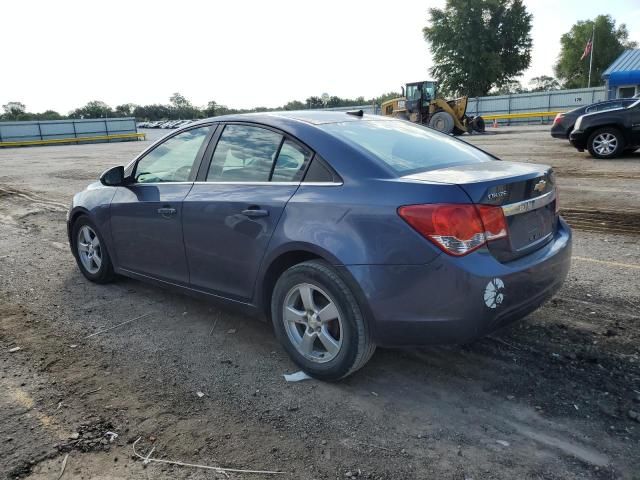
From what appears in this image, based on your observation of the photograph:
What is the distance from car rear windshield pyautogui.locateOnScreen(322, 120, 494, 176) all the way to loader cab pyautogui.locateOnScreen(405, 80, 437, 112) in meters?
22.7

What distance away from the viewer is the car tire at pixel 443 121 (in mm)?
25281

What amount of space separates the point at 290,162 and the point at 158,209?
1324mm

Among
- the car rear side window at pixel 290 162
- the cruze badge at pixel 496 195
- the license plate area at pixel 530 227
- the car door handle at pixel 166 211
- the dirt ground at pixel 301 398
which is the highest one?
the car rear side window at pixel 290 162

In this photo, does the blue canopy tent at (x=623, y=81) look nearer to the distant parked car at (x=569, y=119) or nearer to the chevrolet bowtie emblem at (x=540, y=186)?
the distant parked car at (x=569, y=119)

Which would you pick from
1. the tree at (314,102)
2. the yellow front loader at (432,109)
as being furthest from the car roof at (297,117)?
the tree at (314,102)

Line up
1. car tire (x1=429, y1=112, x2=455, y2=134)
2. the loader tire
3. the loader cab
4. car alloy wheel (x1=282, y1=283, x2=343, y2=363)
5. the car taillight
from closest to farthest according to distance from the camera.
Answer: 1. the car taillight
2. car alloy wheel (x1=282, y1=283, x2=343, y2=363)
3. car tire (x1=429, y1=112, x2=455, y2=134)
4. the loader cab
5. the loader tire

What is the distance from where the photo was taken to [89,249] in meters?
5.27

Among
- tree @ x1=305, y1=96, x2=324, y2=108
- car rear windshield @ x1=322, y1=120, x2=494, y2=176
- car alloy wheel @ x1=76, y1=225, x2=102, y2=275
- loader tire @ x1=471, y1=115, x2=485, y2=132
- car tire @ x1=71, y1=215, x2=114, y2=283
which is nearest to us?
car rear windshield @ x1=322, y1=120, x2=494, y2=176

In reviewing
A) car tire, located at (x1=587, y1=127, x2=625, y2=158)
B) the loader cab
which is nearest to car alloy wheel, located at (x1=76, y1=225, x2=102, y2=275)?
car tire, located at (x1=587, y1=127, x2=625, y2=158)

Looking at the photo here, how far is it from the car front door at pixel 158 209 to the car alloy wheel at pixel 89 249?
18.8 inches

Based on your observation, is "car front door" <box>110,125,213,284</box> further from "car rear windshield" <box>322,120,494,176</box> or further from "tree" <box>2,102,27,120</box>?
"tree" <box>2,102,27,120</box>

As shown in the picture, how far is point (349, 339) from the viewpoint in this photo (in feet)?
9.97

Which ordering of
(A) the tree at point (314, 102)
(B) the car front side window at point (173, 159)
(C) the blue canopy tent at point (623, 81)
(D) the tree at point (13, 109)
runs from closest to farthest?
1. (B) the car front side window at point (173, 159)
2. (C) the blue canopy tent at point (623, 81)
3. (A) the tree at point (314, 102)
4. (D) the tree at point (13, 109)

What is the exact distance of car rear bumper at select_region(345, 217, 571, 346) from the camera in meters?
2.73
